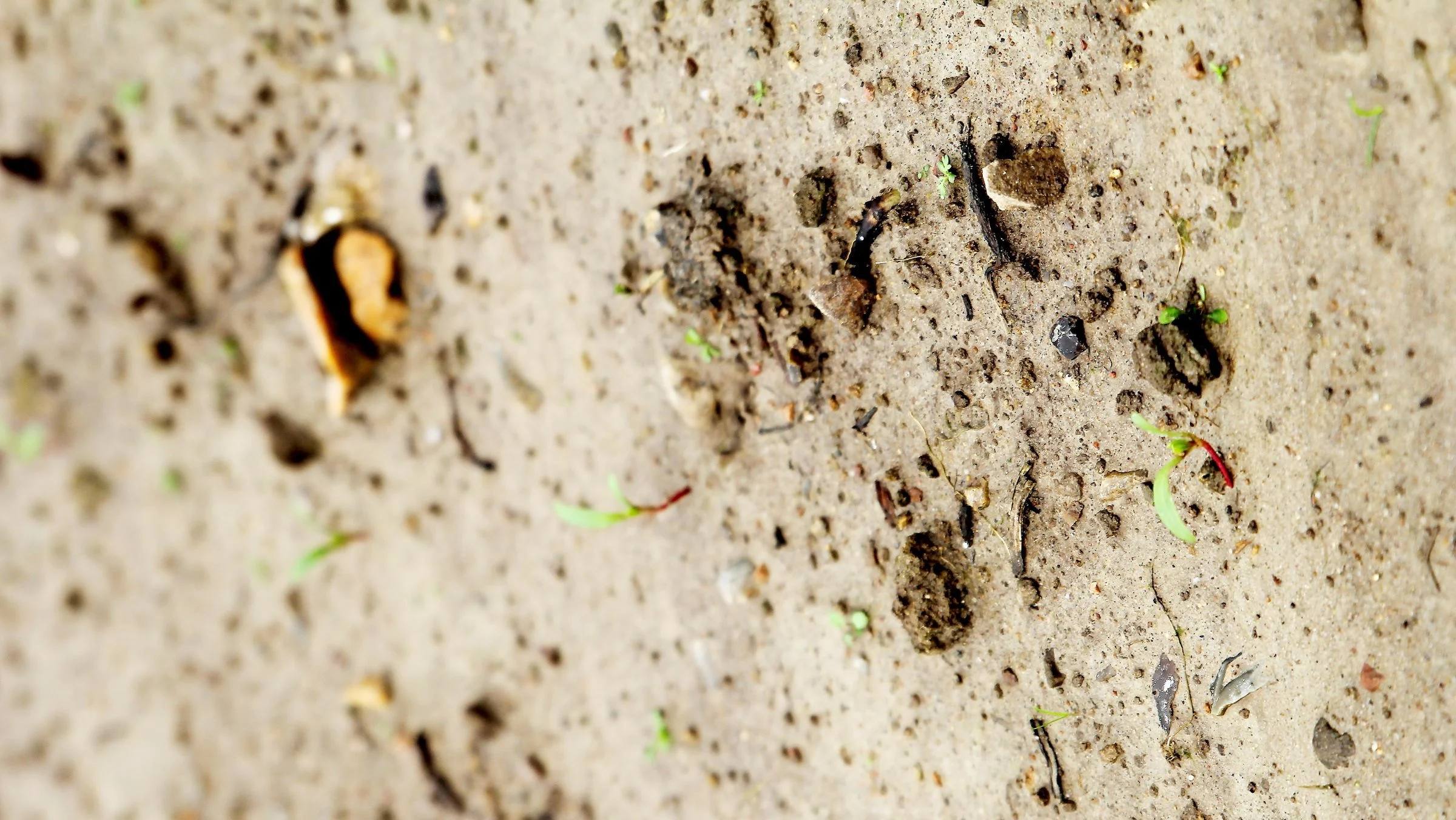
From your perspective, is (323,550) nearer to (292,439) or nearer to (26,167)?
(292,439)

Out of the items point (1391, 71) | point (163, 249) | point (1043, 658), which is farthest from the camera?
point (163, 249)

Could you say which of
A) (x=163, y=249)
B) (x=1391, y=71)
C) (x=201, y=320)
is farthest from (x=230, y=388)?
(x=1391, y=71)

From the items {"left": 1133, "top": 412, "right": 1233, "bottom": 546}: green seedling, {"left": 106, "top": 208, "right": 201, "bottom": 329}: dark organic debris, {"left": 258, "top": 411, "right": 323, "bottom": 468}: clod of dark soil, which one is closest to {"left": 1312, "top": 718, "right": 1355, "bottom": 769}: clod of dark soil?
{"left": 1133, "top": 412, "right": 1233, "bottom": 546}: green seedling

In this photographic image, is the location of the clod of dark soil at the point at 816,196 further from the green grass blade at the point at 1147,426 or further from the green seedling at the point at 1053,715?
the green seedling at the point at 1053,715

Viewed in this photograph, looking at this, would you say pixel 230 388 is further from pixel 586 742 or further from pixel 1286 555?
pixel 1286 555

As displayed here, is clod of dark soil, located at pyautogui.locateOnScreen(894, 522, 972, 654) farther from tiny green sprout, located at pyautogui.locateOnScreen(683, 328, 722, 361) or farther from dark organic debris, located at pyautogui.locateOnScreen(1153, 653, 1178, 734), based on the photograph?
tiny green sprout, located at pyautogui.locateOnScreen(683, 328, 722, 361)
